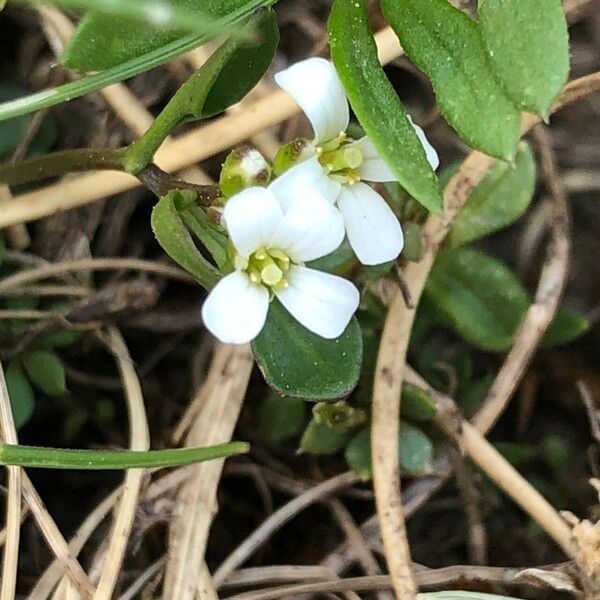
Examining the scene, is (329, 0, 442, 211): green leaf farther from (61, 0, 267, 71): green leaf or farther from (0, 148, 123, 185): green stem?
(0, 148, 123, 185): green stem

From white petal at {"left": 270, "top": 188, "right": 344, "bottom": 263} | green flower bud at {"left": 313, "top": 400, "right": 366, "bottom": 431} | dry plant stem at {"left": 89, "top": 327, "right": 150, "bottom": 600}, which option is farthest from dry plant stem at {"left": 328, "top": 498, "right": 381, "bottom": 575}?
white petal at {"left": 270, "top": 188, "right": 344, "bottom": 263}

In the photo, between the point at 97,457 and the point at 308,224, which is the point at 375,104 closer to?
the point at 308,224

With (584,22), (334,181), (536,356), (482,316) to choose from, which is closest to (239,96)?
(334,181)

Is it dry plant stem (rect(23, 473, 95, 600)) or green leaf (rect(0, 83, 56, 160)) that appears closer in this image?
dry plant stem (rect(23, 473, 95, 600))

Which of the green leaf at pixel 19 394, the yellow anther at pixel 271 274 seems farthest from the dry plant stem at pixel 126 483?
the yellow anther at pixel 271 274

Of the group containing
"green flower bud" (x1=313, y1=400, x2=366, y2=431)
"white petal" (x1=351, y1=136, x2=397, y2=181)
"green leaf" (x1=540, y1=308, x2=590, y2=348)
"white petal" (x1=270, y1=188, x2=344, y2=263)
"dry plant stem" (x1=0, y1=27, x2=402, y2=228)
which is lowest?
"white petal" (x1=270, y1=188, x2=344, y2=263)
